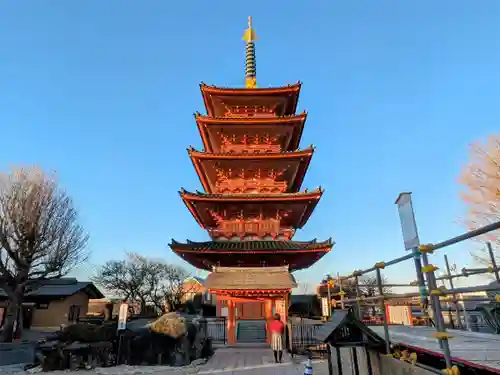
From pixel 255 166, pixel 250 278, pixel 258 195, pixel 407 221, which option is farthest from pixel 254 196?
pixel 407 221

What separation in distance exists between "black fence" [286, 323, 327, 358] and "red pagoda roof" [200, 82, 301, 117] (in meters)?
13.9

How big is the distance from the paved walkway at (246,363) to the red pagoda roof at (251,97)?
1505 cm

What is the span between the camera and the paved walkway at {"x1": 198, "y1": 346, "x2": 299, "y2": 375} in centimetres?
879

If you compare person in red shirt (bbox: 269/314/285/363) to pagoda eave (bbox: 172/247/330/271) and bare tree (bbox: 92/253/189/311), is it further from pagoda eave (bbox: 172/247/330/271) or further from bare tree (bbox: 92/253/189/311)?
bare tree (bbox: 92/253/189/311)

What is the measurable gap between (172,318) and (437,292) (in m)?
10.4

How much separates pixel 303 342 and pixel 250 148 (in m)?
11.4

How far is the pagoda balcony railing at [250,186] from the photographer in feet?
59.2

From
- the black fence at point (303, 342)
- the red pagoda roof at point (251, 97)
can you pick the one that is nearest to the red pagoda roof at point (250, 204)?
the black fence at point (303, 342)

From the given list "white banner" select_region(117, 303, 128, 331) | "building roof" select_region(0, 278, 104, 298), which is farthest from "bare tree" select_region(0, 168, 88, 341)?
"building roof" select_region(0, 278, 104, 298)

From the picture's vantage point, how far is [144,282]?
3647cm

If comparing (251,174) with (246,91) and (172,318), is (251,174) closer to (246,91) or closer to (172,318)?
(246,91)

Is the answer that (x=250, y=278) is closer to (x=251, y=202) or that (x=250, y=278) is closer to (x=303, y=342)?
(x=303, y=342)

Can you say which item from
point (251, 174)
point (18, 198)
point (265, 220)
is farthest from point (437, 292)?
point (18, 198)

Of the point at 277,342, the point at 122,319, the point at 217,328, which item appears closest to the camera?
the point at 277,342
